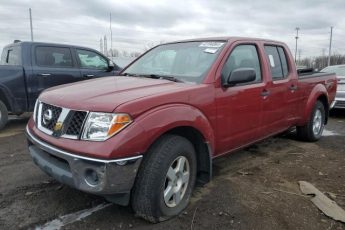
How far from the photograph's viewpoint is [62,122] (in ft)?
10.2

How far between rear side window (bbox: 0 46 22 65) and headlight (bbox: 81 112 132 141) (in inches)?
207

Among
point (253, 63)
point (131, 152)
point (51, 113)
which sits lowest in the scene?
point (131, 152)

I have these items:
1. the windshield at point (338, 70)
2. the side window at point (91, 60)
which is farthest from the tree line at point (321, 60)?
the side window at point (91, 60)

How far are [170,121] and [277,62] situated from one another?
9.08 feet

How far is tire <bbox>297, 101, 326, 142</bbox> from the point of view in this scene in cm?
634

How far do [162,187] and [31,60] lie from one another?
213 inches

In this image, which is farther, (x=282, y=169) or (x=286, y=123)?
(x=286, y=123)

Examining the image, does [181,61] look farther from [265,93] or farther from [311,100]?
[311,100]

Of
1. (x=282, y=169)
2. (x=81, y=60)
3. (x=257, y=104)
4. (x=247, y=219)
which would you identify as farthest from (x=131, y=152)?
(x=81, y=60)

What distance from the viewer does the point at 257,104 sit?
452 cm

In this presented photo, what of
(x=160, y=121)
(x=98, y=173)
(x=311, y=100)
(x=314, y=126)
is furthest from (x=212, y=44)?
(x=314, y=126)

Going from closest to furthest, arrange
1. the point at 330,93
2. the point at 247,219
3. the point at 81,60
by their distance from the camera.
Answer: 1. the point at 247,219
2. the point at 330,93
3. the point at 81,60

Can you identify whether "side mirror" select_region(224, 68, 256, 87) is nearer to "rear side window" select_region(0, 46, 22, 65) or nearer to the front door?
the front door

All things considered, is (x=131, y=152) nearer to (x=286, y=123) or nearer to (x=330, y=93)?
(x=286, y=123)
